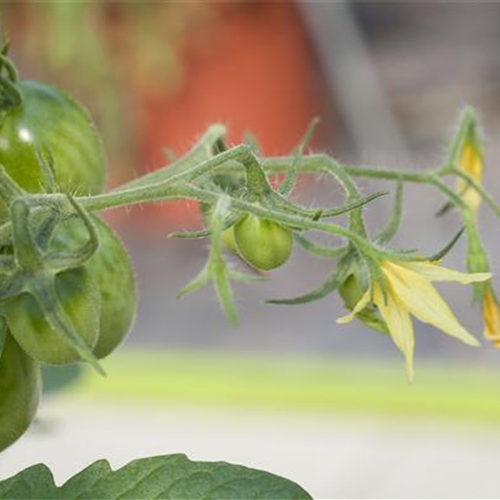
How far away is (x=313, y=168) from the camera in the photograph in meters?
0.45

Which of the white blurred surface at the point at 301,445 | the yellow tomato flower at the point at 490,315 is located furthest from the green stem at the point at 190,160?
the white blurred surface at the point at 301,445

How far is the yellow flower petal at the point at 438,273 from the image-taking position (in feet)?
1.35

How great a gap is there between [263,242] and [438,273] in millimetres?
59

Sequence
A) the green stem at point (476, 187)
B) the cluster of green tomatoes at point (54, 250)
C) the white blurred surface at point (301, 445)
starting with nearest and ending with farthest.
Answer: the cluster of green tomatoes at point (54, 250) → the green stem at point (476, 187) → the white blurred surface at point (301, 445)

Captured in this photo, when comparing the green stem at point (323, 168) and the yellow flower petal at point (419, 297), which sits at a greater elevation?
the green stem at point (323, 168)

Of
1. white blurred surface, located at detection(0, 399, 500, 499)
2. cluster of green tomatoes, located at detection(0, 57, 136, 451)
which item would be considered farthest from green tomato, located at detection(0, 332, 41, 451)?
white blurred surface, located at detection(0, 399, 500, 499)

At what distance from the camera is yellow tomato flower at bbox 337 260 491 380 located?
0.41 meters

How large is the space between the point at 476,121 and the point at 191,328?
2516 mm

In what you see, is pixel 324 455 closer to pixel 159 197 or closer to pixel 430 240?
pixel 430 240

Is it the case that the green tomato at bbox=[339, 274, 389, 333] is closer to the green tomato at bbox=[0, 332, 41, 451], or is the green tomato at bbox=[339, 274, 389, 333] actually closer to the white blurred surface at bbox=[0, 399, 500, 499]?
the green tomato at bbox=[0, 332, 41, 451]

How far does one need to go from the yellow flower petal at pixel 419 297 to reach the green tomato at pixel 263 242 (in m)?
0.04

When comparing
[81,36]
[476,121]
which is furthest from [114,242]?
[81,36]

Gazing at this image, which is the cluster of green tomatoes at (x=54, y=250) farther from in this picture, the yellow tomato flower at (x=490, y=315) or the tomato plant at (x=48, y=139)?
the yellow tomato flower at (x=490, y=315)

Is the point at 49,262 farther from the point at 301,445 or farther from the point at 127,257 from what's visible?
the point at 301,445
